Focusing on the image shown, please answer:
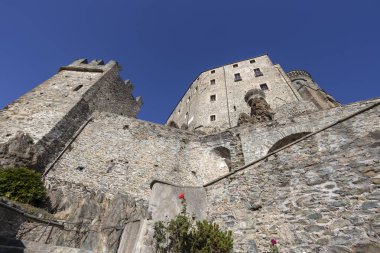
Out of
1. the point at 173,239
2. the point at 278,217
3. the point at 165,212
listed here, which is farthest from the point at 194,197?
the point at 278,217

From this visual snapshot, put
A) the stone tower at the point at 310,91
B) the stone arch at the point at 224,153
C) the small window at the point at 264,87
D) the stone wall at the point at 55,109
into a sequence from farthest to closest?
the stone tower at the point at 310,91 < the small window at the point at 264,87 < the stone arch at the point at 224,153 < the stone wall at the point at 55,109

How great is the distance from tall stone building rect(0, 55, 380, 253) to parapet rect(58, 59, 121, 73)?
12 cm

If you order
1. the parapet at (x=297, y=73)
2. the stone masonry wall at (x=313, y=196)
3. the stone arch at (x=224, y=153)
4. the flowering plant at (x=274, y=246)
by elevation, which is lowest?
the flowering plant at (x=274, y=246)

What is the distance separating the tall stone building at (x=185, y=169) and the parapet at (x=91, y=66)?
0.12 metres

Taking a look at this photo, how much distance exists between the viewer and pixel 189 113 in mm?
27359

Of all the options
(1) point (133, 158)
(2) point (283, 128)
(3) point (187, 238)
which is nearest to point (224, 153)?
(2) point (283, 128)

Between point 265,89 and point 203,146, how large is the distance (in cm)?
1353

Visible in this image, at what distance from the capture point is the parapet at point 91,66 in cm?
1841

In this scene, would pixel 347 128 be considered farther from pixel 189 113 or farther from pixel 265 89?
pixel 189 113

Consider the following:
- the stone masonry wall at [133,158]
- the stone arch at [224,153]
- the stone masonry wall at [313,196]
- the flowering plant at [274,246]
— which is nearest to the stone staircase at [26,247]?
the stone masonry wall at [313,196]

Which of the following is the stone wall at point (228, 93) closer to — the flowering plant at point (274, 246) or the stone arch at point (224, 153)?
the stone arch at point (224, 153)

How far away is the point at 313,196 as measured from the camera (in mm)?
4398

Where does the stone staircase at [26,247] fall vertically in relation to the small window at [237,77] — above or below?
below

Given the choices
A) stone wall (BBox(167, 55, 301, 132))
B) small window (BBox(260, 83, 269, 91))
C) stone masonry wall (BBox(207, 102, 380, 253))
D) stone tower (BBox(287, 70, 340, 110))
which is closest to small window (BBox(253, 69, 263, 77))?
stone wall (BBox(167, 55, 301, 132))
